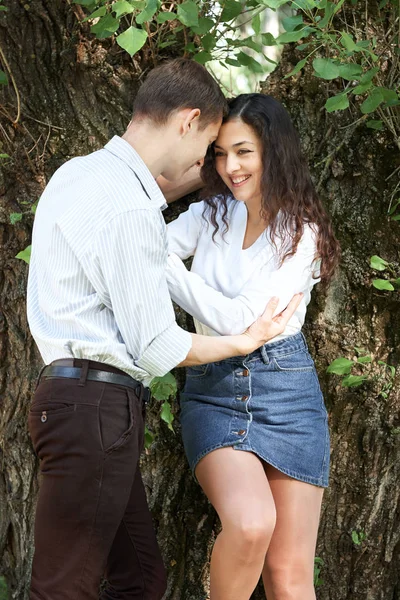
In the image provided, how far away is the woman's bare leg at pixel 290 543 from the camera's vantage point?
2893mm

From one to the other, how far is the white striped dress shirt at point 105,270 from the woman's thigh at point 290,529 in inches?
31.1

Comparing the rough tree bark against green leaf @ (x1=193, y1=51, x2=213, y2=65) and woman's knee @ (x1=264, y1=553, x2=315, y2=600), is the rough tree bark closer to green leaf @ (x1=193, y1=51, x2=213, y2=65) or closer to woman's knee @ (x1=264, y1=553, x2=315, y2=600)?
green leaf @ (x1=193, y1=51, x2=213, y2=65)

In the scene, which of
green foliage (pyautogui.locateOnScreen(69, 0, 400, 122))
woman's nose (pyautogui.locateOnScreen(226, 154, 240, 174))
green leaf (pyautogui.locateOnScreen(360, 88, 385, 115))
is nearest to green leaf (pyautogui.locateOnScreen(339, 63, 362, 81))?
green foliage (pyautogui.locateOnScreen(69, 0, 400, 122))

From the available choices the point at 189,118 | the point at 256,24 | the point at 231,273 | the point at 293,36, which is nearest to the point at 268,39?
the point at 256,24

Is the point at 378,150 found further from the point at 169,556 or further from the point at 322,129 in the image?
the point at 169,556

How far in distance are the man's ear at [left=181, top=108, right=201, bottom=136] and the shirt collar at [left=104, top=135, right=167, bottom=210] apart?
22 centimetres

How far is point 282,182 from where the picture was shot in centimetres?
300

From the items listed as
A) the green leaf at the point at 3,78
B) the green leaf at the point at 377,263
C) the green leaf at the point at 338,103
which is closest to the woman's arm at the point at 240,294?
the green leaf at the point at 377,263

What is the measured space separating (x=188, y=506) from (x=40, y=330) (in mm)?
1384

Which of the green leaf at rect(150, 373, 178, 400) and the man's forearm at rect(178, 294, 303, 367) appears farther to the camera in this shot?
the green leaf at rect(150, 373, 178, 400)

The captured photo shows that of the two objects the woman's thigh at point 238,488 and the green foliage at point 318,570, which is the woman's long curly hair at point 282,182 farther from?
the green foliage at point 318,570

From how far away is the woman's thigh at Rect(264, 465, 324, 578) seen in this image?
9.49ft

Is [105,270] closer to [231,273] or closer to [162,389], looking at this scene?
[231,273]

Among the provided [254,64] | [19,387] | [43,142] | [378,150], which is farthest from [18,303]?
[378,150]
